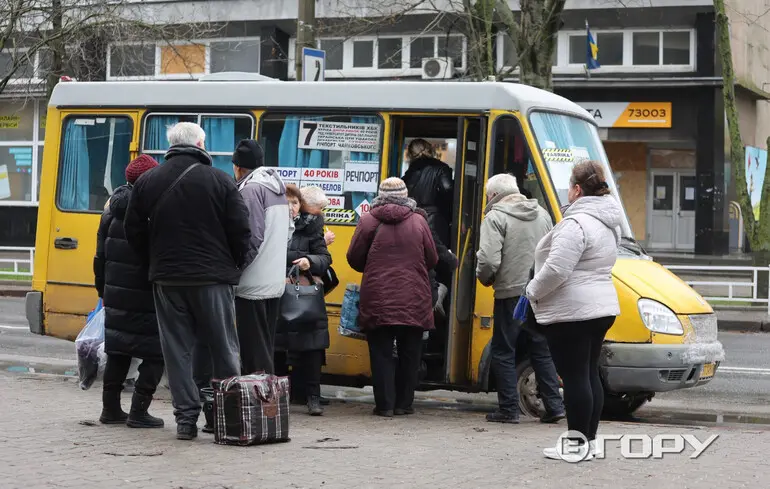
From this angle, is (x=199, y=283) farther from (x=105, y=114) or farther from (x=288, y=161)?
(x=105, y=114)

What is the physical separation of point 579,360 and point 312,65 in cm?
899

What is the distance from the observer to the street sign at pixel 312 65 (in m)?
14.8

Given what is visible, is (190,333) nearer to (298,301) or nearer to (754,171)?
(298,301)

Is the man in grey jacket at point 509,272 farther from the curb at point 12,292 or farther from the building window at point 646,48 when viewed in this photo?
the building window at point 646,48

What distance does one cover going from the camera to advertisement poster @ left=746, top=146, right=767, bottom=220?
111 ft

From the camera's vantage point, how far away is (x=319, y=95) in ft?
32.2

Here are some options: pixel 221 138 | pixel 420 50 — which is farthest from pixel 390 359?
pixel 420 50

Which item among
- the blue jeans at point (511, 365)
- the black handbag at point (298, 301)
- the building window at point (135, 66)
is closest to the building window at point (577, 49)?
the building window at point (135, 66)

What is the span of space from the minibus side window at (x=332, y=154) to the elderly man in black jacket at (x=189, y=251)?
2442 mm

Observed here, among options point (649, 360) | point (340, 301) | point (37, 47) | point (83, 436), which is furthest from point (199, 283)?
point (37, 47)

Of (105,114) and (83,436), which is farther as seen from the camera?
(105,114)

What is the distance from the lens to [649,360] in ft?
28.3

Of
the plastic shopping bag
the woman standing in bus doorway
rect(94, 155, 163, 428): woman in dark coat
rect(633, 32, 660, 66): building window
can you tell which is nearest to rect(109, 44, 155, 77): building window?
rect(633, 32, 660, 66): building window

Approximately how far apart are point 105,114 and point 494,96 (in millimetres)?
3612
